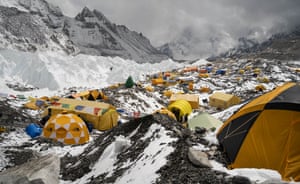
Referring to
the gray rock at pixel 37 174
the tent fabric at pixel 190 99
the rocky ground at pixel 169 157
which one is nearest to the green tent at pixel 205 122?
the rocky ground at pixel 169 157

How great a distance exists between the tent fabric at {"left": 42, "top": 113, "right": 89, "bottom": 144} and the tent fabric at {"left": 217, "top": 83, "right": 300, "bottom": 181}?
13.0 meters

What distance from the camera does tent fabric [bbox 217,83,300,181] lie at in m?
6.95

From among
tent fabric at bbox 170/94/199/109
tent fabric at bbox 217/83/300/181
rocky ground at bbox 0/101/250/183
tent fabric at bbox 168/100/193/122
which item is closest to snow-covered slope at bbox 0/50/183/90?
tent fabric at bbox 170/94/199/109

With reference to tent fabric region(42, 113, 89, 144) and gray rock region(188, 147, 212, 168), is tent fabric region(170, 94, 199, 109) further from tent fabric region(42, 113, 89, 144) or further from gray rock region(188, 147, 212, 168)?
gray rock region(188, 147, 212, 168)

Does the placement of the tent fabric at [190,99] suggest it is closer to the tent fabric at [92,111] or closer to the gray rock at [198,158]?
the tent fabric at [92,111]

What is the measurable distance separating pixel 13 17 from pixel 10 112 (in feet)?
575

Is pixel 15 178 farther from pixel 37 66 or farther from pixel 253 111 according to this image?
pixel 37 66

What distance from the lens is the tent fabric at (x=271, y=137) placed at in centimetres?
695

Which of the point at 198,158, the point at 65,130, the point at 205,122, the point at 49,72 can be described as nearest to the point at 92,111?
the point at 65,130

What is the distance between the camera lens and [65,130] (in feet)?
60.5

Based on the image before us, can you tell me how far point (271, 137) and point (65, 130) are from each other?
14.6 m

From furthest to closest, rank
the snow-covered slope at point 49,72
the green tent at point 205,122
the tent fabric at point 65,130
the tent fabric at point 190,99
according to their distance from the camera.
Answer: the snow-covered slope at point 49,72 < the tent fabric at point 190,99 < the green tent at point 205,122 < the tent fabric at point 65,130

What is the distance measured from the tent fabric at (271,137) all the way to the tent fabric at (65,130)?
42.5 ft

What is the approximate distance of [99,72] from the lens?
330 feet
